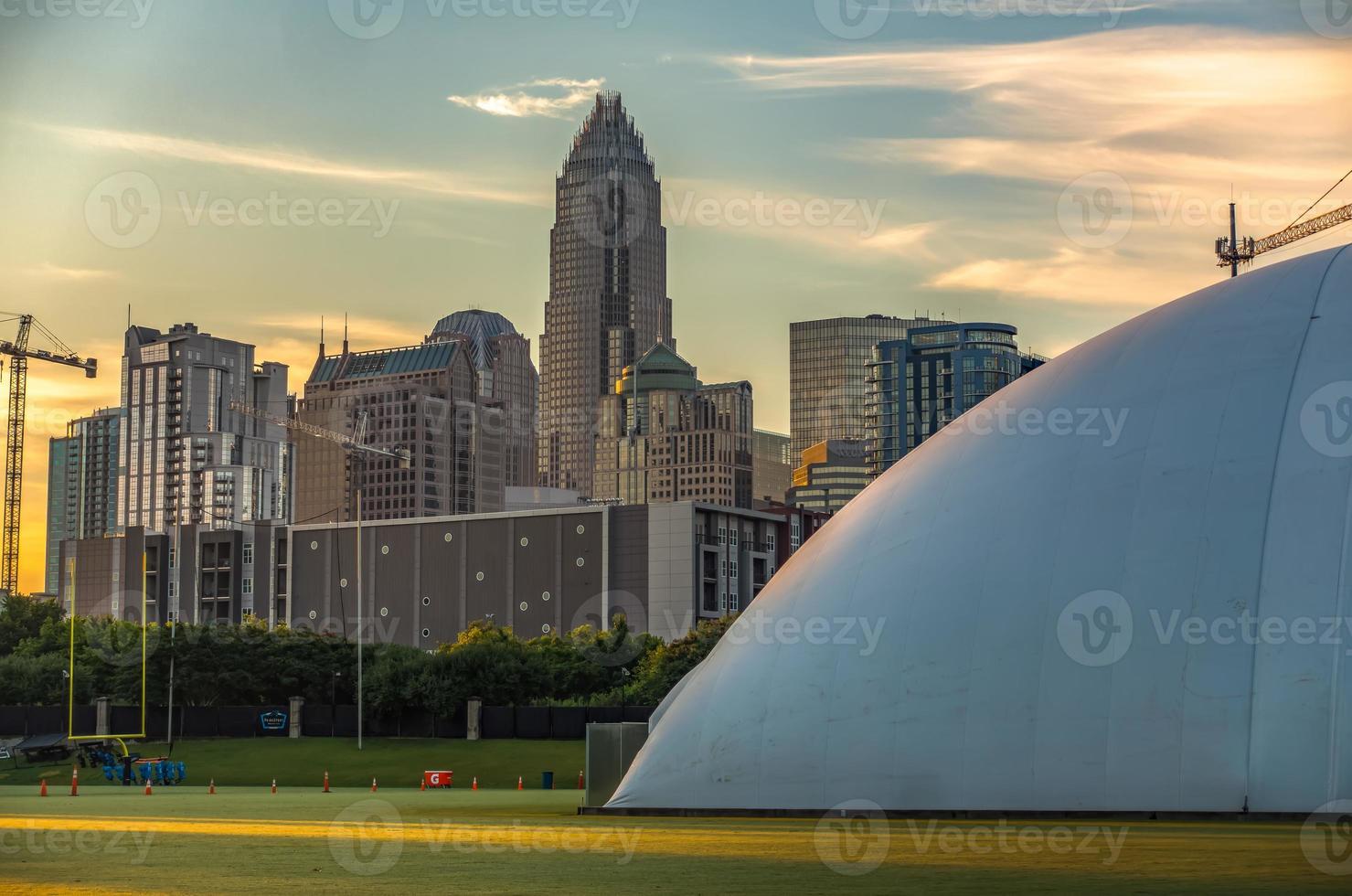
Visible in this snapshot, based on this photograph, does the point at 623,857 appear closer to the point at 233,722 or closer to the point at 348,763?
the point at 348,763

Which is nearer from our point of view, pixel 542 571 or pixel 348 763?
pixel 348 763

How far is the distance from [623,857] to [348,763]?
6210 cm

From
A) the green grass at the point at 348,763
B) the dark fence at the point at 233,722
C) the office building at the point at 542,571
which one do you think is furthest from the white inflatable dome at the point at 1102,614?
the office building at the point at 542,571

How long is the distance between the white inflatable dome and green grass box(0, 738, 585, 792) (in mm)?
36567

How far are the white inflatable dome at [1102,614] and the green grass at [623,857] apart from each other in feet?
5.49

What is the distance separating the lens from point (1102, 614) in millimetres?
33469

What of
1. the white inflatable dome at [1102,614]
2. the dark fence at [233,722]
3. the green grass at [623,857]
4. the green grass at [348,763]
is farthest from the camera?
the dark fence at [233,722]

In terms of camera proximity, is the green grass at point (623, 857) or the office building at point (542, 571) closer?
the green grass at point (623, 857)

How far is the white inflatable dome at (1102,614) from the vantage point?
3184cm

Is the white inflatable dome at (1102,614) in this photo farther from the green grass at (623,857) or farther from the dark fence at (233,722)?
the dark fence at (233,722)

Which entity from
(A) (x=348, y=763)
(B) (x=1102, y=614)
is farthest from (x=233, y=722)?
(B) (x=1102, y=614)

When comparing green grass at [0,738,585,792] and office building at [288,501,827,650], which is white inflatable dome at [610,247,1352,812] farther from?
office building at [288,501,827,650]

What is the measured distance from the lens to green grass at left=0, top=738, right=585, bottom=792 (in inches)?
3061

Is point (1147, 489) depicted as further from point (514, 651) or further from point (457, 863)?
point (514, 651)
